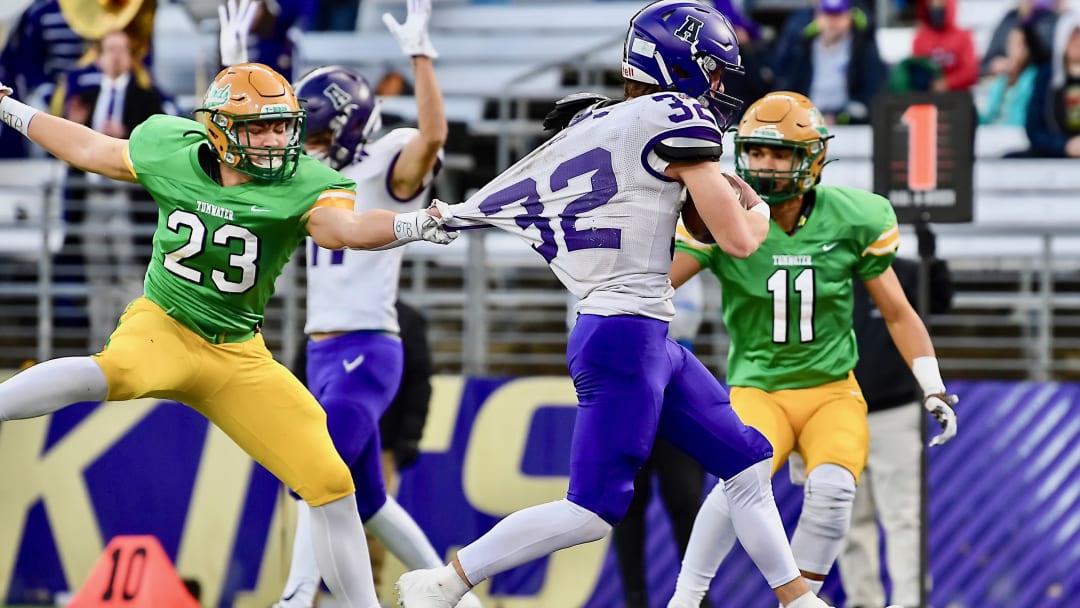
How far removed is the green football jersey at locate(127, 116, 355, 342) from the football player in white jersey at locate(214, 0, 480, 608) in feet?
2.31

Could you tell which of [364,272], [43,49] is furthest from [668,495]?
[43,49]

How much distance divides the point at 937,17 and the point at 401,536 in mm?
6487

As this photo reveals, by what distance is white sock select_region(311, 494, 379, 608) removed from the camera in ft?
17.9

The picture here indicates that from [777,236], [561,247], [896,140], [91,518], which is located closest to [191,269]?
[561,247]

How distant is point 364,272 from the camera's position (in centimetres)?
633

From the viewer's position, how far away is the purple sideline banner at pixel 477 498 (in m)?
8.07

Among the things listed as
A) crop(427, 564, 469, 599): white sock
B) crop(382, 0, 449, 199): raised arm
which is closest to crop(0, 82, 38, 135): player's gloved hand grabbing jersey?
crop(382, 0, 449, 199): raised arm

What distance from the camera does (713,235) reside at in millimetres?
4840

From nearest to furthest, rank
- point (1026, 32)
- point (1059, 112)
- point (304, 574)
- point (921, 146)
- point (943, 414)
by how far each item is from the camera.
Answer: point (943, 414), point (304, 574), point (921, 146), point (1059, 112), point (1026, 32)

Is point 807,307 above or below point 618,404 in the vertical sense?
above

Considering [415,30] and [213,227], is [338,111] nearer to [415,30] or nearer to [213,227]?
[415,30]

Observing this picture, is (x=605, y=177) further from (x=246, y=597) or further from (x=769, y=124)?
(x=246, y=597)

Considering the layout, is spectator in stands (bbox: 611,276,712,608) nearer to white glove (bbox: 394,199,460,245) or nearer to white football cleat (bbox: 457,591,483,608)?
white football cleat (bbox: 457,591,483,608)

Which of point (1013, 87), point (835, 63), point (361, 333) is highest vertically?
point (835, 63)
